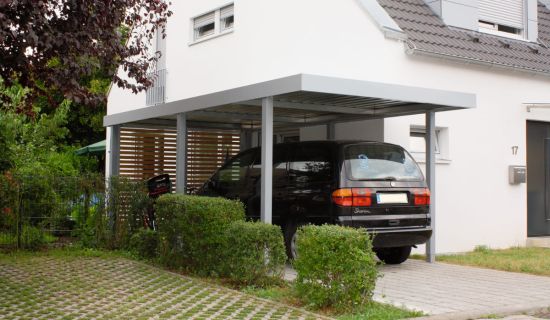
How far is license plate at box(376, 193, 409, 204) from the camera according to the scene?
31.6 feet

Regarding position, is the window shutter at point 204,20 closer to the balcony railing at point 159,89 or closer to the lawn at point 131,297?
the balcony railing at point 159,89

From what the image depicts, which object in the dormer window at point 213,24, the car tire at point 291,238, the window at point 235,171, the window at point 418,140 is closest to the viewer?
the car tire at point 291,238

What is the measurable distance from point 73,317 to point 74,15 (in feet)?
11.4

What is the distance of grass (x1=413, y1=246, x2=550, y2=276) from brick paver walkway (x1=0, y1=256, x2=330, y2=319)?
186 inches

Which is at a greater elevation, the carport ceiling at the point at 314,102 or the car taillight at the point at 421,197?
the carport ceiling at the point at 314,102

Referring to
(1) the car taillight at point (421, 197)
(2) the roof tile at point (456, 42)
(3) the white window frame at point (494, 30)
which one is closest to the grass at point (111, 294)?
(1) the car taillight at point (421, 197)

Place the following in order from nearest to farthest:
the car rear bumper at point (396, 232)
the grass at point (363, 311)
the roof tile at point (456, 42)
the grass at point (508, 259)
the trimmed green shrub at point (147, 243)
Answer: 1. the grass at point (363, 311)
2. the car rear bumper at point (396, 232)
3. the grass at point (508, 259)
4. the trimmed green shrub at point (147, 243)
5. the roof tile at point (456, 42)

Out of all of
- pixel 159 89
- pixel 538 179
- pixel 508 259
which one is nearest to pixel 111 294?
pixel 508 259

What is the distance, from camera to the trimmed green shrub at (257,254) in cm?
845

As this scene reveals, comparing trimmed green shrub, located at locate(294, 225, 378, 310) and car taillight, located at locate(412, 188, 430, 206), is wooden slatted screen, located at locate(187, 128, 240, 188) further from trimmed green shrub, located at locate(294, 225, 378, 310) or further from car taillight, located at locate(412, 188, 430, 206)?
trimmed green shrub, located at locate(294, 225, 378, 310)

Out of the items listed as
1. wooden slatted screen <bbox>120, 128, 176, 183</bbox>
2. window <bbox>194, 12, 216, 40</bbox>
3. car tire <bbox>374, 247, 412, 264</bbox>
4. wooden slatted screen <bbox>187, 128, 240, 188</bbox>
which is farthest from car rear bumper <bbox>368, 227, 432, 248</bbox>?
wooden slatted screen <bbox>120, 128, 176, 183</bbox>

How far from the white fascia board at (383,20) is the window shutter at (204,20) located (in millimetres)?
3937

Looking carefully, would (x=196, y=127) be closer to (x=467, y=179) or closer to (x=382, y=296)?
(x=467, y=179)

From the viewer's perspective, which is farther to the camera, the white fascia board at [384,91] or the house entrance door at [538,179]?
the house entrance door at [538,179]
